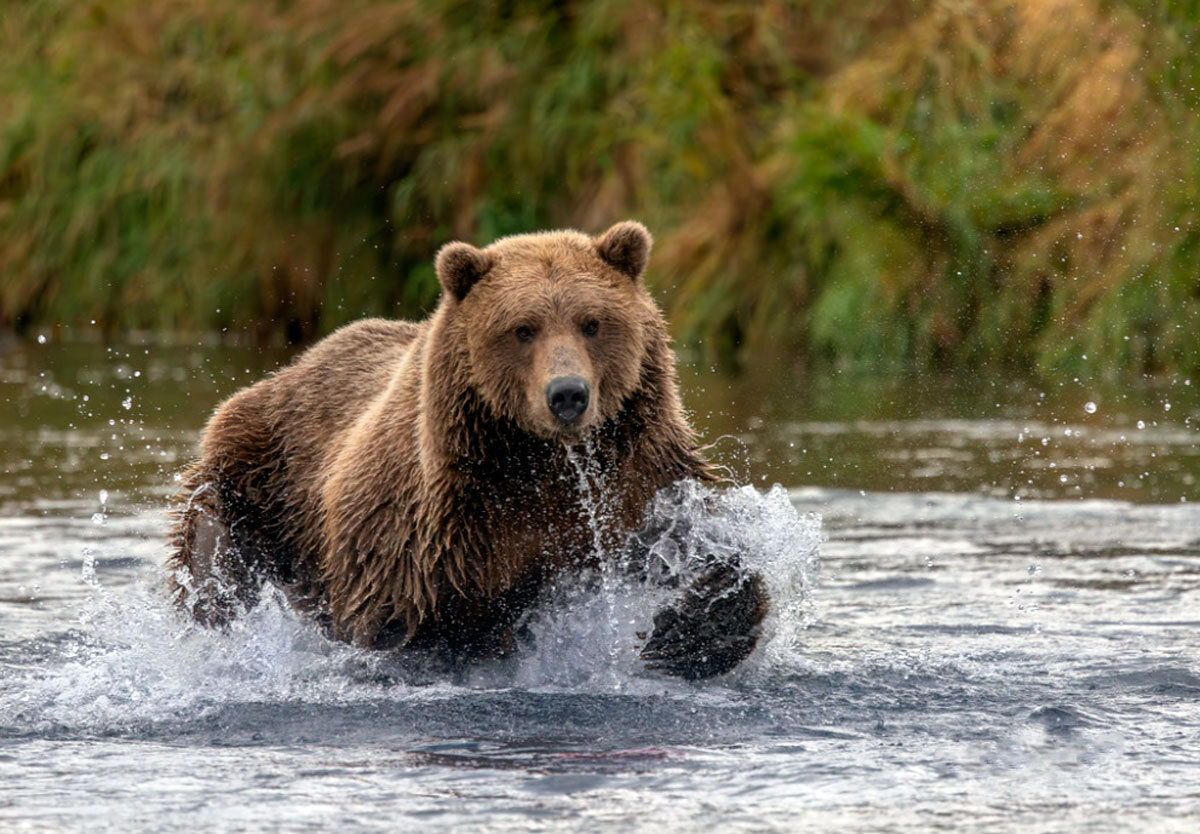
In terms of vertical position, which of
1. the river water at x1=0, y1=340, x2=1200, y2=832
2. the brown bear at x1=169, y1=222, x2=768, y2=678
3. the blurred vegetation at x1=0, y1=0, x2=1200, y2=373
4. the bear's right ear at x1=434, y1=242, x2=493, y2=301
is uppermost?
the blurred vegetation at x1=0, y1=0, x2=1200, y2=373

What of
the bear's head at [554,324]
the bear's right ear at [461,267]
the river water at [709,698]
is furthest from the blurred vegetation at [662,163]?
the bear's right ear at [461,267]

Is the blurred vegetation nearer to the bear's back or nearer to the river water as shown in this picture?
the river water

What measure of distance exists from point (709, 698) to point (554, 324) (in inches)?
44.6

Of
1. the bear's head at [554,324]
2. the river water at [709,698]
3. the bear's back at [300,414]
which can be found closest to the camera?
the river water at [709,698]

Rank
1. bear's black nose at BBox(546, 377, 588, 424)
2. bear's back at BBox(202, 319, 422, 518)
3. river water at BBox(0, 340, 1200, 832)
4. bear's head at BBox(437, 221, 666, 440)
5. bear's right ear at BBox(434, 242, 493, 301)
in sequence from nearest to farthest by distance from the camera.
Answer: river water at BBox(0, 340, 1200, 832)
bear's black nose at BBox(546, 377, 588, 424)
bear's head at BBox(437, 221, 666, 440)
bear's right ear at BBox(434, 242, 493, 301)
bear's back at BBox(202, 319, 422, 518)

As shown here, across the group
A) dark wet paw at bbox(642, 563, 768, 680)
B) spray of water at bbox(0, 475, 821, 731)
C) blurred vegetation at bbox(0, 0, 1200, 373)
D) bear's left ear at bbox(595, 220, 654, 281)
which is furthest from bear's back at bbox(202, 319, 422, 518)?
blurred vegetation at bbox(0, 0, 1200, 373)

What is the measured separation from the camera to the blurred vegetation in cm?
1395

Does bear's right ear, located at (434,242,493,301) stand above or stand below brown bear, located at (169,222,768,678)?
above

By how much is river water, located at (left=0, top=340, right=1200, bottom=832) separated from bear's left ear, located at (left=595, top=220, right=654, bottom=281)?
31.6 inches

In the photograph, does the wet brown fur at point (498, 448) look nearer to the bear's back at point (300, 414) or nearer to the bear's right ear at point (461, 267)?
the bear's right ear at point (461, 267)

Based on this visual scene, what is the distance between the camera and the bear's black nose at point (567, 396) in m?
5.41

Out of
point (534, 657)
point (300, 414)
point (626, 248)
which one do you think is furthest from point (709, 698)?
point (300, 414)

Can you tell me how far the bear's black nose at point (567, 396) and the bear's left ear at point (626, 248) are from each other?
0.64m

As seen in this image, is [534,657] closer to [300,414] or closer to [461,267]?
[461,267]
